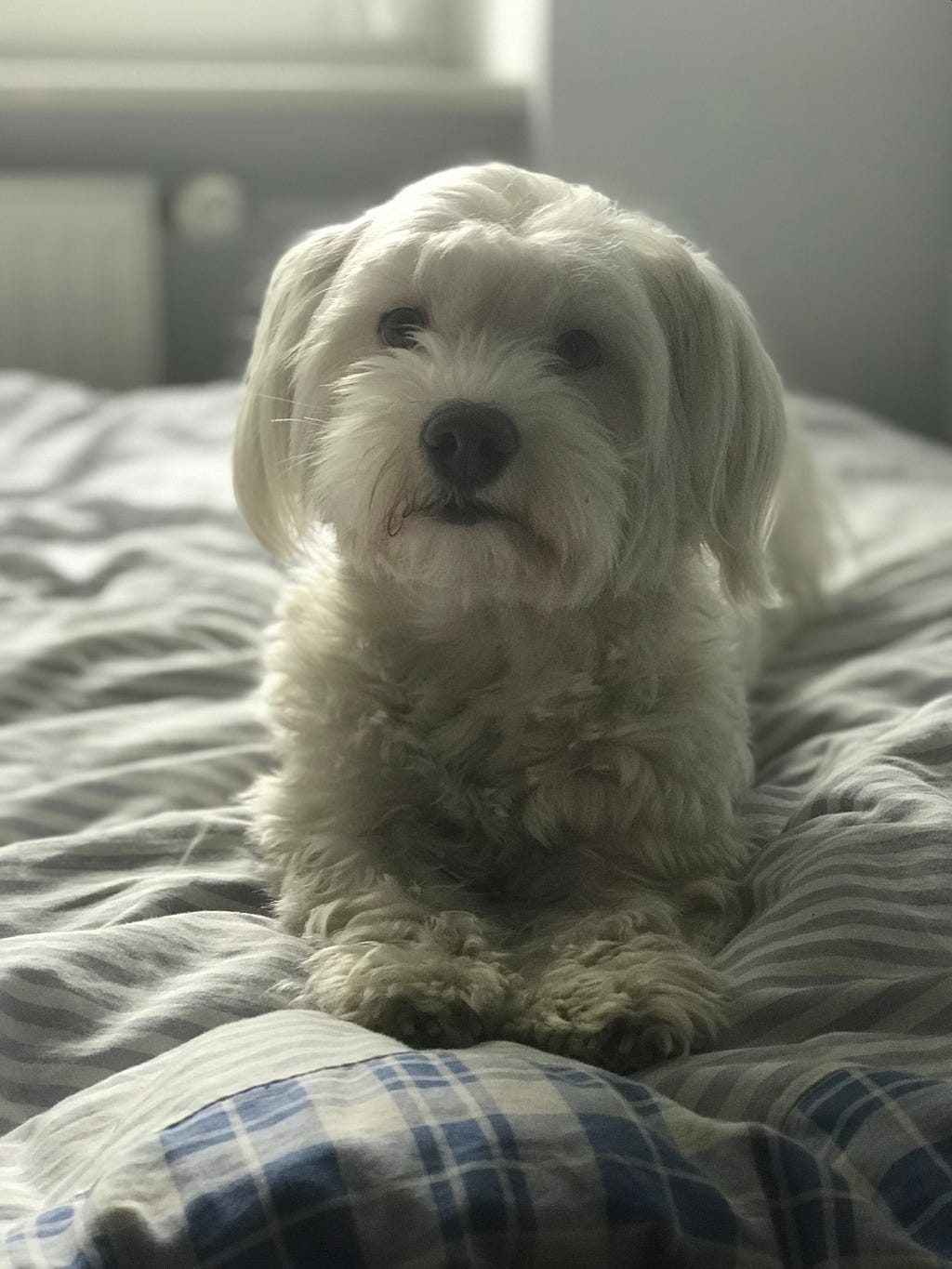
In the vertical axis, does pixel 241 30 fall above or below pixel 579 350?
above

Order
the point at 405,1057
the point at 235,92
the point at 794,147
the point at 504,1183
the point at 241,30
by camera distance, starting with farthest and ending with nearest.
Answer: the point at 241,30 < the point at 235,92 < the point at 794,147 < the point at 405,1057 < the point at 504,1183

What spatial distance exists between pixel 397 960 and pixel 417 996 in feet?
0.14

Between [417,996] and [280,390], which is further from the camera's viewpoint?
[280,390]

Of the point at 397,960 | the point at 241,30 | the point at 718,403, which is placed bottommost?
the point at 397,960

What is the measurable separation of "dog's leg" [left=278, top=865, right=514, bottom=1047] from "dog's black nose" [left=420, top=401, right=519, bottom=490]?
0.31 metres

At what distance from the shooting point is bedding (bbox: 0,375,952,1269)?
0.71 metres

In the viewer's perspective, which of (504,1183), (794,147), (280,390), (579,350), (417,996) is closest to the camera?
(504,1183)

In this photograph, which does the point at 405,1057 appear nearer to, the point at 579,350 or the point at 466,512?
the point at 466,512

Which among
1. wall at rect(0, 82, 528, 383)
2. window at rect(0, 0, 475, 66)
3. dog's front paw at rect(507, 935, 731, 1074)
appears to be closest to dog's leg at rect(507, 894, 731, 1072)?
dog's front paw at rect(507, 935, 731, 1074)

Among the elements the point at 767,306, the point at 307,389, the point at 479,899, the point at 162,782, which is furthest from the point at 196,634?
the point at 767,306

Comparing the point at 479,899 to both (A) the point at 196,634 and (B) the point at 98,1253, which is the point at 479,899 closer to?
(B) the point at 98,1253

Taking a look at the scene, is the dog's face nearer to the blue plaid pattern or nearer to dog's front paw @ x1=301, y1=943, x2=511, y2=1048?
dog's front paw @ x1=301, y1=943, x2=511, y2=1048

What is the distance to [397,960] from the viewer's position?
3.17ft

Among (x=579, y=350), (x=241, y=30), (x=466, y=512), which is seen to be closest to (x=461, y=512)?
(x=466, y=512)
